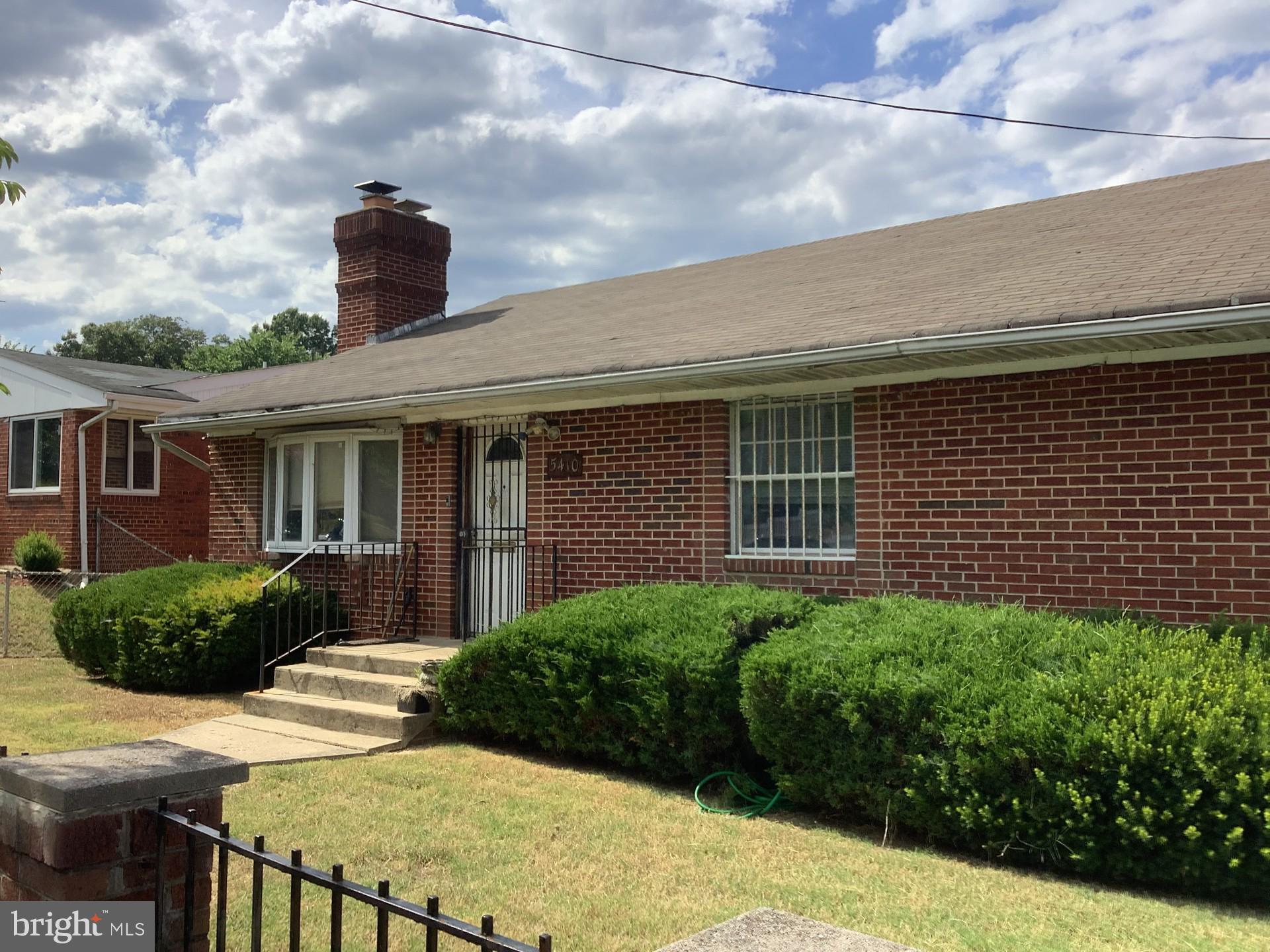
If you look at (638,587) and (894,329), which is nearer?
(894,329)

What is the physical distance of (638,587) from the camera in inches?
342

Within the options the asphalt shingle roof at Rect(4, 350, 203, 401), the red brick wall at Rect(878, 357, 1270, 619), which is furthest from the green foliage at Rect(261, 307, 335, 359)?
the red brick wall at Rect(878, 357, 1270, 619)

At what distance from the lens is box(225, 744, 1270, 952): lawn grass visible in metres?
4.46

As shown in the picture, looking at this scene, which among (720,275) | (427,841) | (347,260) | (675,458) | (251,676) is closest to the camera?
(427,841)

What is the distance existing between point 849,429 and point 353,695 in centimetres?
466

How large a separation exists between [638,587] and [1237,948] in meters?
5.07

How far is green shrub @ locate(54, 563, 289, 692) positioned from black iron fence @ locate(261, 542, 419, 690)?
26 centimetres

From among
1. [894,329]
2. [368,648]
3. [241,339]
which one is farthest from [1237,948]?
[241,339]

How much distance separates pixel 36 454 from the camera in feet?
63.2

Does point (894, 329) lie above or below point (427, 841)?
above

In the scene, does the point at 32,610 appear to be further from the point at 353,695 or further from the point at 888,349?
the point at 888,349

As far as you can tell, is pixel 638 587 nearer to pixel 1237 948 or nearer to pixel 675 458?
pixel 675 458

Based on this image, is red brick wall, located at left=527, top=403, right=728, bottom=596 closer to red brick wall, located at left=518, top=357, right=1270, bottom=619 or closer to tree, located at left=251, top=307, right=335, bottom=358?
red brick wall, located at left=518, top=357, right=1270, bottom=619

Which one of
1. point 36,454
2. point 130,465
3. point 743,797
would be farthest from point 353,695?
point 36,454
